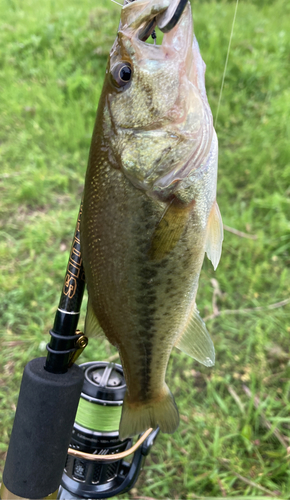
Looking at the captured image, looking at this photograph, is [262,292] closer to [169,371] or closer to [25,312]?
[169,371]

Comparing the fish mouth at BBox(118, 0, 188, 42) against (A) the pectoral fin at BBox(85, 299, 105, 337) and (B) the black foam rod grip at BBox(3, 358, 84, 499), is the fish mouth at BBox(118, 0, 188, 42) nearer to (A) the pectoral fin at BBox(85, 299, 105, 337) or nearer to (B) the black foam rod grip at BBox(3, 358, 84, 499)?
(A) the pectoral fin at BBox(85, 299, 105, 337)

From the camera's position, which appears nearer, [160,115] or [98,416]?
[160,115]

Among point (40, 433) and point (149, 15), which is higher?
point (149, 15)

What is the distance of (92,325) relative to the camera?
1.20 metres

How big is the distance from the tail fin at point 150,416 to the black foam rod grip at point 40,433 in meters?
0.23

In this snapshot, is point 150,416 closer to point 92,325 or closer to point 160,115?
point 92,325

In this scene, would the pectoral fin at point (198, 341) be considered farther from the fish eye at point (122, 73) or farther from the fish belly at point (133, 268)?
the fish eye at point (122, 73)

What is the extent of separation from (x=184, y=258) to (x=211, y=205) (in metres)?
0.19

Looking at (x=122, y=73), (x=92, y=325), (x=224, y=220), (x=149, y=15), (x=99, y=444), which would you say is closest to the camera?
(x=149, y=15)

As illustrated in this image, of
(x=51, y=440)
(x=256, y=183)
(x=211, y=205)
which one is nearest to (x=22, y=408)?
(x=51, y=440)

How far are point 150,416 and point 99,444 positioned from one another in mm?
310

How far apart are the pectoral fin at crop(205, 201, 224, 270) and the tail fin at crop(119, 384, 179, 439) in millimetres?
577

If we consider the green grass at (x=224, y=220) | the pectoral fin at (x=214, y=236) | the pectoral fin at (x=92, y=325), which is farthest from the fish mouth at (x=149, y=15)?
the green grass at (x=224, y=220)

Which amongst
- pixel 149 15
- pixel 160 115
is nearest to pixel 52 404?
pixel 160 115
